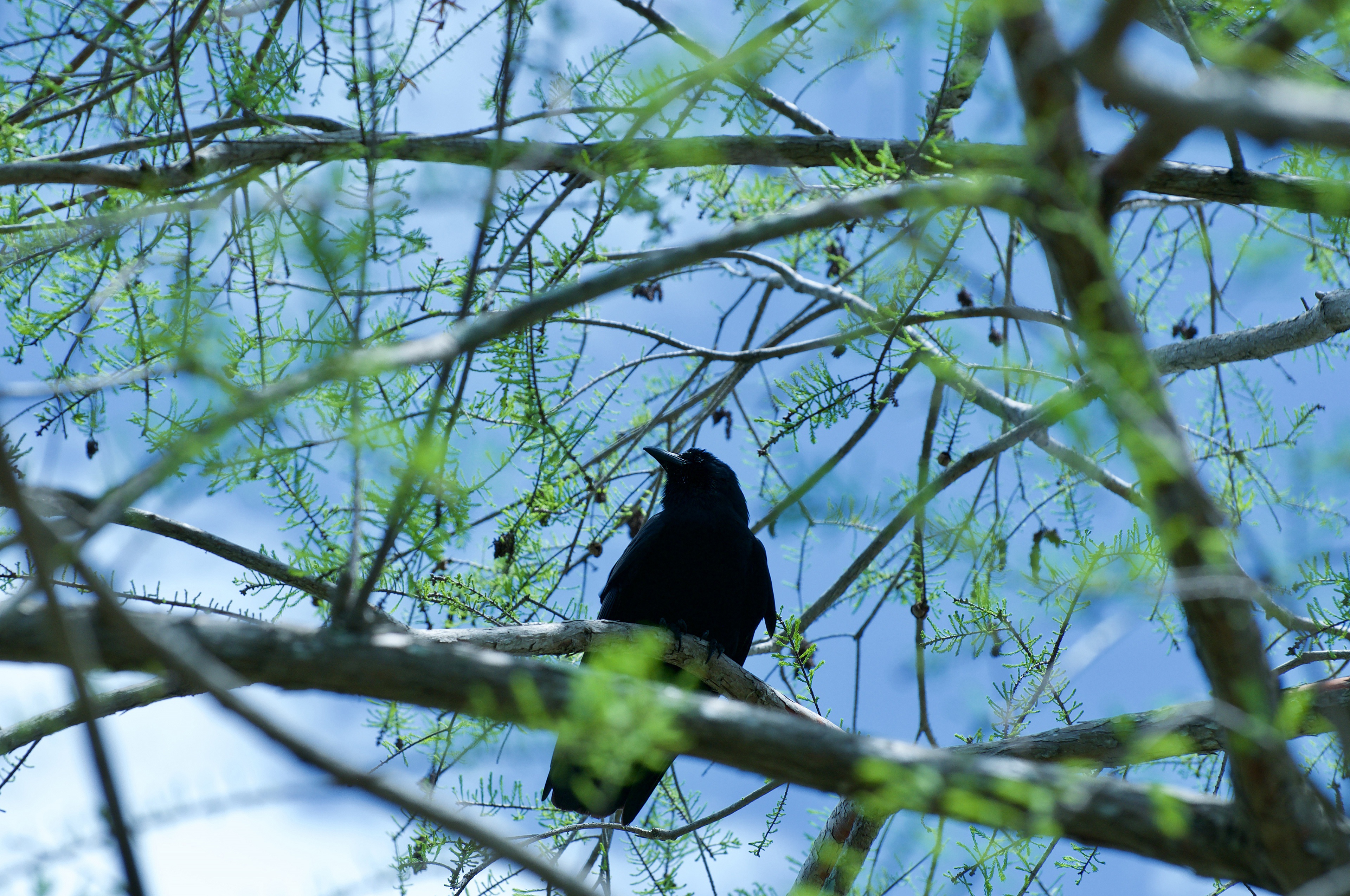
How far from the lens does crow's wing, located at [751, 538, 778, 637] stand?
15.9 ft

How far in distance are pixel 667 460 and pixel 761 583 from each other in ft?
2.60

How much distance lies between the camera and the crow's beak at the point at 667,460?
4.87 metres

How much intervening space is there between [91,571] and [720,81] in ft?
8.10

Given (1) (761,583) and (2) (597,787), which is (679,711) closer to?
(2) (597,787)

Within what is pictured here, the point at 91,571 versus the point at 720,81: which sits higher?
the point at 720,81

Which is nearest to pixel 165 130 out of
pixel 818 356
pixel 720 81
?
pixel 720 81

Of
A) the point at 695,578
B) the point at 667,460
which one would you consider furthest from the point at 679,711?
the point at 667,460

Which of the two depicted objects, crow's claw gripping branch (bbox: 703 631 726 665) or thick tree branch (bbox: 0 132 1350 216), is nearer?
thick tree branch (bbox: 0 132 1350 216)

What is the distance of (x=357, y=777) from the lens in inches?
46.2

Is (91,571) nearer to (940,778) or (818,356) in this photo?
(940,778)

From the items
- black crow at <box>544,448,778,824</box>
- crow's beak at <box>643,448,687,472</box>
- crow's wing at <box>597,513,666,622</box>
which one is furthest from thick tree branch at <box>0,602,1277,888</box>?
crow's beak at <box>643,448,687,472</box>

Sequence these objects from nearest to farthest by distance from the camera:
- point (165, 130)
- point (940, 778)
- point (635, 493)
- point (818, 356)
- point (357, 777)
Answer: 1. point (357, 777)
2. point (940, 778)
3. point (818, 356)
4. point (165, 130)
5. point (635, 493)

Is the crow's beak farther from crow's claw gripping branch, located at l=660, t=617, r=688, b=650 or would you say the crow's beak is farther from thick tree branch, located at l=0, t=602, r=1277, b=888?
thick tree branch, located at l=0, t=602, r=1277, b=888

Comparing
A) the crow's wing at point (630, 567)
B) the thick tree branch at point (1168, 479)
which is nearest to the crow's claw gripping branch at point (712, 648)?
the crow's wing at point (630, 567)
